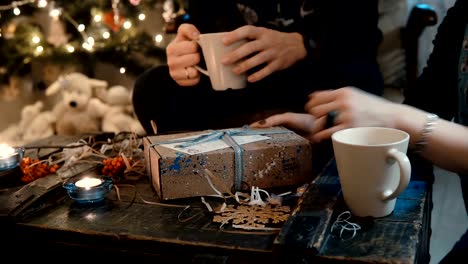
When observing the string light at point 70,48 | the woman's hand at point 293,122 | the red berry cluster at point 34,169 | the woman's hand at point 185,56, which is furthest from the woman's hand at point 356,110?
the string light at point 70,48

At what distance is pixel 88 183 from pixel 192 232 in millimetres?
206

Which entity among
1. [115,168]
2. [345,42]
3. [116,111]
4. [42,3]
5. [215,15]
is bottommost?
[116,111]

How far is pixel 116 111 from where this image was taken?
2.07m

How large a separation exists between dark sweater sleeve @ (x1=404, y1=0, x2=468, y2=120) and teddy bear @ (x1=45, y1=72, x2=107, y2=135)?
1471 millimetres

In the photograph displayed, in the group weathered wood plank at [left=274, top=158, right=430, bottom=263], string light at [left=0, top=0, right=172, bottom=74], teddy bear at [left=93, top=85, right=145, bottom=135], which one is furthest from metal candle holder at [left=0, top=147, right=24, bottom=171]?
string light at [left=0, top=0, right=172, bottom=74]

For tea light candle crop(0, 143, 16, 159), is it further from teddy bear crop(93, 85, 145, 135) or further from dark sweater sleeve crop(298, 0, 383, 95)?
teddy bear crop(93, 85, 145, 135)

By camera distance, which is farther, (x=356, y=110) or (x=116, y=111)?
(x=116, y=111)

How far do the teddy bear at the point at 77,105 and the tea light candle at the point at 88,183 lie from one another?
1.35 metres

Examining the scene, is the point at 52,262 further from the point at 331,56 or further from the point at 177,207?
the point at 331,56

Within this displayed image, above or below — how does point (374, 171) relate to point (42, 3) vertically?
below

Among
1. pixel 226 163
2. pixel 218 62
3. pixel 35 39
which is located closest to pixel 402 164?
pixel 226 163

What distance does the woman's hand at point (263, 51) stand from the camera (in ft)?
2.70

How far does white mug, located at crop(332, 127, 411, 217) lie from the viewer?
1.82ft

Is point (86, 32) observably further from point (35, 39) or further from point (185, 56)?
point (185, 56)
